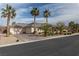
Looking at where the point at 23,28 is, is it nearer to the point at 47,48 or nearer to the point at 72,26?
the point at 47,48

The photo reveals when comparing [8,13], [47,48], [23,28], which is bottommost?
[47,48]

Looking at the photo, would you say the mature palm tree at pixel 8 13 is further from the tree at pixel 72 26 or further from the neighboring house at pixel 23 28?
the tree at pixel 72 26

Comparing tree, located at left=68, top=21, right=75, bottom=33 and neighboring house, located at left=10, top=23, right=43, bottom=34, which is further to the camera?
neighboring house, located at left=10, top=23, right=43, bottom=34

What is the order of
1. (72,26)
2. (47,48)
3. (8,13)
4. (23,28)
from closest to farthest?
(47,48)
(72,26)
(8,13)
(23,28)

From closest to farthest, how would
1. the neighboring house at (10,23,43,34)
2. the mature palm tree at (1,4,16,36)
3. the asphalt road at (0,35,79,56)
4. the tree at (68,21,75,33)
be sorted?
the asphalt road at (0,35,79,56) → the mature palm tree at (1,4,16,36) → the tree at (68,21,75,33) → the neighboring house at (10,23,43,34)

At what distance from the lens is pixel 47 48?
41.5 feet

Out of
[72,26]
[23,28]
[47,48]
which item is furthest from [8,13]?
[72,26]

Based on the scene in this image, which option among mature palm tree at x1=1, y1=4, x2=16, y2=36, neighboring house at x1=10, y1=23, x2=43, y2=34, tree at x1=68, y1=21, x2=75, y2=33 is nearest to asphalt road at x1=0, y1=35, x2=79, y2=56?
tree at x1=68, y1=21, x2=75, y2=33

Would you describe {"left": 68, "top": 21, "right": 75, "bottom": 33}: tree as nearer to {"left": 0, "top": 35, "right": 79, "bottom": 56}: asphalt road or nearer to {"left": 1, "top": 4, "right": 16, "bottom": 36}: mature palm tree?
{"left": 0, "top": 35, "right": 79, "bottom": 56}: asphalt road

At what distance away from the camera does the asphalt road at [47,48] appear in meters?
12.2

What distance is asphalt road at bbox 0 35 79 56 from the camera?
40.1ft

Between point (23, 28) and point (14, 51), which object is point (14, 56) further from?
point (23, 28)

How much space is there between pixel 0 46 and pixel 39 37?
6.46 ft

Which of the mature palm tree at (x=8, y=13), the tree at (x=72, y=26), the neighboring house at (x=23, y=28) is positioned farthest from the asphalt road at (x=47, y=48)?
the mature palm tree at (x=8, y=13)
